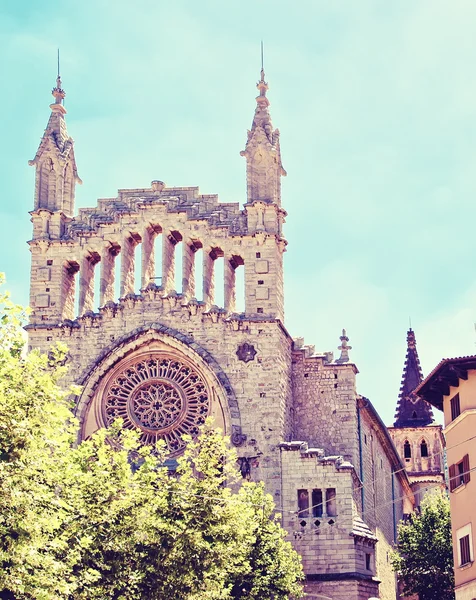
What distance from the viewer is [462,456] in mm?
33531

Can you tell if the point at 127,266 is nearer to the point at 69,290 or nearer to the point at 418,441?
the point at 69,290

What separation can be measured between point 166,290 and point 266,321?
437 cm

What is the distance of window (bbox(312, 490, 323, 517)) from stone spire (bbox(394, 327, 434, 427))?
35582 millimetres

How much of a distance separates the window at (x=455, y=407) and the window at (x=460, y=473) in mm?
1540

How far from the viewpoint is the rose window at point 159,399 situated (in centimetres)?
4475

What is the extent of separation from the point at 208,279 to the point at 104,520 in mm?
18788

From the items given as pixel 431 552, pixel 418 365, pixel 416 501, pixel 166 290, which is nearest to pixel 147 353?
pixel 166 290

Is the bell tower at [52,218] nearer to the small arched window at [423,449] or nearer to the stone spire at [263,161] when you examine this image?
the stone spire at [263,161]

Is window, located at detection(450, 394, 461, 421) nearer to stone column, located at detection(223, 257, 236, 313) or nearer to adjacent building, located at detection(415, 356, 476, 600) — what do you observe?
adjacent building, located at detection(415, 356, 476, 600)

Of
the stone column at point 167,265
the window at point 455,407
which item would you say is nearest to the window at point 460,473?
the window at point 455,407

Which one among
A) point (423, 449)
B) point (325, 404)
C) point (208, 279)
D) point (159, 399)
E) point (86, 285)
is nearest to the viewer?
point (159, 399)

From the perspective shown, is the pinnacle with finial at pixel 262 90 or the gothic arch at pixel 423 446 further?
the gothic arch at pixel 423 446

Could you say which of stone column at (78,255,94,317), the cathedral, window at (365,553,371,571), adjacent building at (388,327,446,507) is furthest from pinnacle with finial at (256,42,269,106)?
adjacent building at (388,327,446,507)

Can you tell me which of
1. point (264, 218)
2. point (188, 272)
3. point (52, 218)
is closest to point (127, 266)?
point (188, 272)
